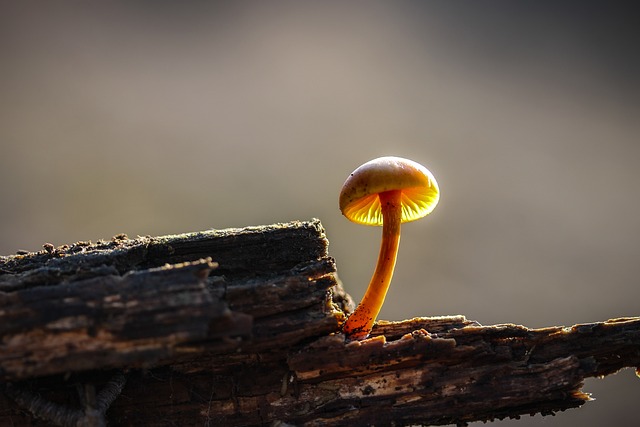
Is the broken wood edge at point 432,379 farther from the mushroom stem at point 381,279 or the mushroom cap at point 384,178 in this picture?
the mushroom cap at point 384,178

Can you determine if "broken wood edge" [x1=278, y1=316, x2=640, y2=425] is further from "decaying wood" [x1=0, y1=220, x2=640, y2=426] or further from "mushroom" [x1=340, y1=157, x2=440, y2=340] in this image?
"mushroom" [x1=340, y1=157, x2=440, y2=340]

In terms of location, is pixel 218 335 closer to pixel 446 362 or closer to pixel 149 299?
pixel 149 299

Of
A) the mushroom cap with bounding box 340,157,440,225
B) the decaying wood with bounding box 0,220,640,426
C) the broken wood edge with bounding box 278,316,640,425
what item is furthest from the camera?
the mushroom cap with bounding box 340,157,440,225

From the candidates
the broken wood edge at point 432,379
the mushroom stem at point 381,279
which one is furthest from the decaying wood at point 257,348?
the mushroom stem at point 381,279

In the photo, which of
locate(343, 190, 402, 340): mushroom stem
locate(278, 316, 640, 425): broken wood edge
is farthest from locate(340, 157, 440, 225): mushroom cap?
locate(278, 316, 640, 425): broken wood edge

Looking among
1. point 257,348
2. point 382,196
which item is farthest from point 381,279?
point 257,348
